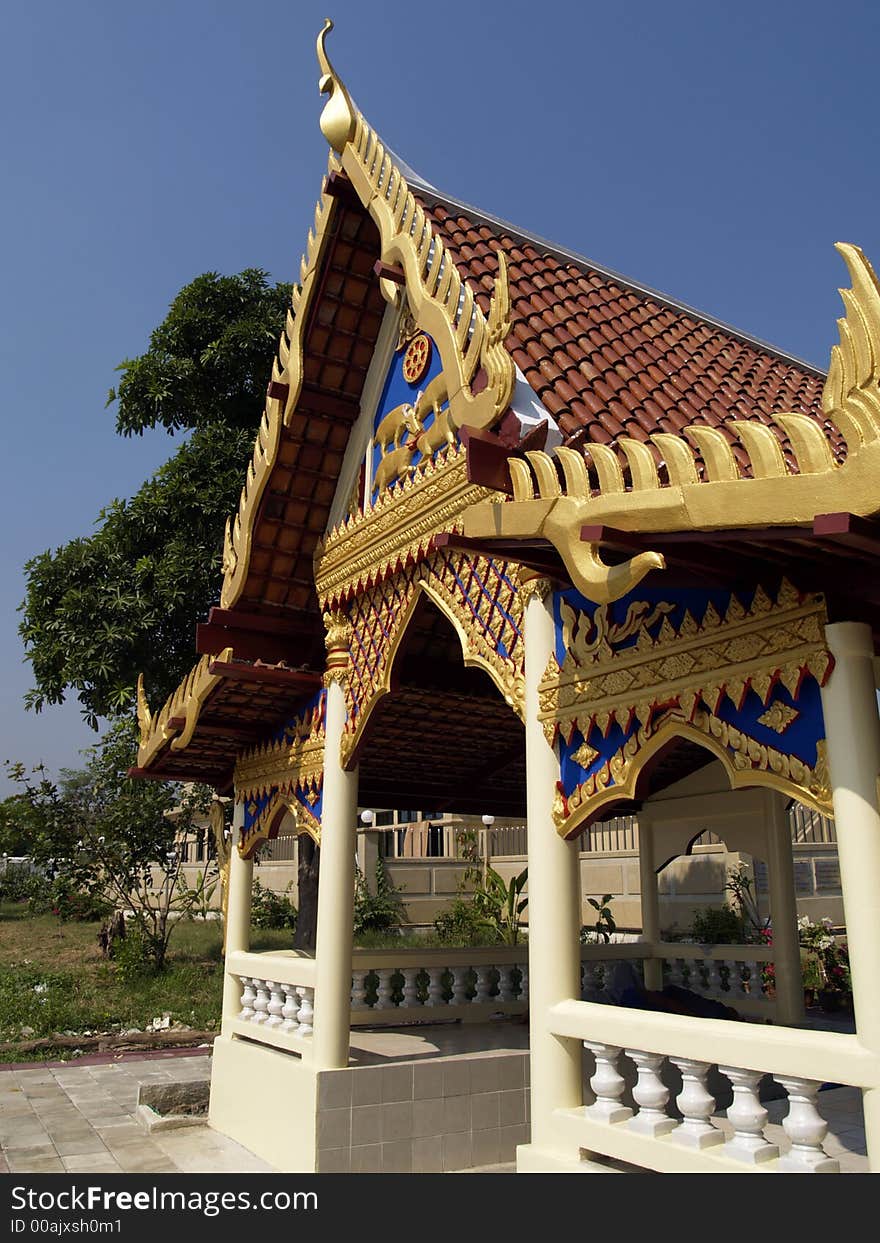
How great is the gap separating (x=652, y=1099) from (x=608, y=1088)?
23cm

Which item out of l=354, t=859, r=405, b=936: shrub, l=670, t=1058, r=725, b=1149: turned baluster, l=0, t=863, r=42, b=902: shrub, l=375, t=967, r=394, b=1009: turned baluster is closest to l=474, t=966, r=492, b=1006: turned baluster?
l=375, t=967, r=394, b=1009: turned baluster

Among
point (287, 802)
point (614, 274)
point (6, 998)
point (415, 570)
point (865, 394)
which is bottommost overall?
point (6, 998)

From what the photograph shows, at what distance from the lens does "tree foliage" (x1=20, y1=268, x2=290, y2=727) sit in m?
12.1

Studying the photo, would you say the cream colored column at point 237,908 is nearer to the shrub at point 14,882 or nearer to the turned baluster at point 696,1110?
the turned baluster at point 696,1110

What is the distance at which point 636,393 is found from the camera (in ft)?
14.5

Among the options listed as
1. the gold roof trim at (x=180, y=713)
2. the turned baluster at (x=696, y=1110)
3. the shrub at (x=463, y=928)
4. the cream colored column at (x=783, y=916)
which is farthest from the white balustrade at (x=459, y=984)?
the shrub at (x=463, y=928)

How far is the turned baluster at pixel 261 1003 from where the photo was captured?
6195 millimetres

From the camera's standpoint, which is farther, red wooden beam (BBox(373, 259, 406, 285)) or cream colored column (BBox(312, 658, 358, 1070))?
cream colored column (BBox(312, 658, 358, 1070))

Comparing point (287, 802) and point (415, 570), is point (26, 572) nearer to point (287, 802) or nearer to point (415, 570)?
point (287, 802)

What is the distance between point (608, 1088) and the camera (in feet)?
11.1

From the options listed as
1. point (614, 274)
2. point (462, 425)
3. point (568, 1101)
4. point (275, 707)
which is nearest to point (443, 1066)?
point (568, 1101)

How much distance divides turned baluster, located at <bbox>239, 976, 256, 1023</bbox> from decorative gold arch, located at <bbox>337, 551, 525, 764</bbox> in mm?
2054

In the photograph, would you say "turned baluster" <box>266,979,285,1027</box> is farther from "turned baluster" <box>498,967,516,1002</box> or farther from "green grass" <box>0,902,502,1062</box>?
"green grass" <box>0,902,502,1062</box>

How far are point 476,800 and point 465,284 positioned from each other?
4.91 m
